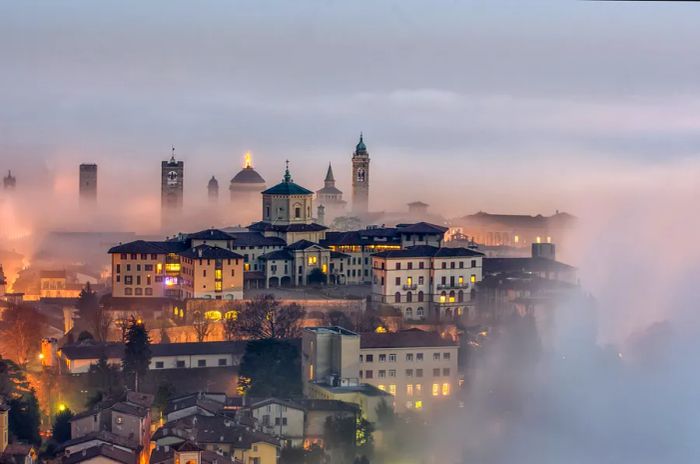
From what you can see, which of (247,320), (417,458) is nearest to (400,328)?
(247,320)

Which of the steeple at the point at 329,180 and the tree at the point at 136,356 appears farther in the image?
the steeple at the point at 329,180

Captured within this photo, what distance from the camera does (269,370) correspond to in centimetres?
1950

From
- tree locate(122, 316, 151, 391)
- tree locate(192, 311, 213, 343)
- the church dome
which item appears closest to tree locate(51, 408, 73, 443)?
tree locate(122, 316, 151, 391)

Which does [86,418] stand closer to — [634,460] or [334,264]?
[634,460]

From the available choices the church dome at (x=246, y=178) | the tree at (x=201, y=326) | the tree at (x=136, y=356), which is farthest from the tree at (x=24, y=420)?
the church dome at (x=246, y=178)

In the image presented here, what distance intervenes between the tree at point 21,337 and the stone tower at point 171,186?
18997mm

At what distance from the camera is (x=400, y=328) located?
2312cm

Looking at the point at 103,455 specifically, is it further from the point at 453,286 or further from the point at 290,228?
the point at 290,228

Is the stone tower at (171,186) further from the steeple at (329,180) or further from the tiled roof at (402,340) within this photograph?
the tiled roof at (402,340)

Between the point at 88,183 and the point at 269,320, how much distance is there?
24.3m

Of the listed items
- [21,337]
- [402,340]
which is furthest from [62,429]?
[21,337]

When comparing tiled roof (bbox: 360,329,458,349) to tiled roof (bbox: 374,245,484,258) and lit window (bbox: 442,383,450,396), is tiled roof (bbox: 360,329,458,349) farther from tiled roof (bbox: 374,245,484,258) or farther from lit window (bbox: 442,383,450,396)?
tiled roof (bbox: 374,245,484,258)

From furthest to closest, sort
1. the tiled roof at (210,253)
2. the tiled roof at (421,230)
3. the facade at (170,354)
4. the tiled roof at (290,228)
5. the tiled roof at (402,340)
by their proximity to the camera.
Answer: the tiled roof at (290,228)
the tiled roof at (421,230)
the tiled roof at (210,253)
the facade at (170,354)
the tiled roof at (402,340)

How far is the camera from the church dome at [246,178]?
146 ft
